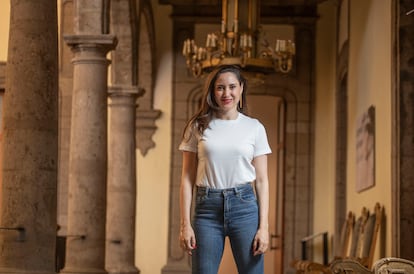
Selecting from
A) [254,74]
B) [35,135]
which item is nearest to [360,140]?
[254,74]

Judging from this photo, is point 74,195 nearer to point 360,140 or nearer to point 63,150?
point 360,140

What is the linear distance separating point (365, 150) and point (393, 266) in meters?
8.76

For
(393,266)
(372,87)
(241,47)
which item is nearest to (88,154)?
(241,47)

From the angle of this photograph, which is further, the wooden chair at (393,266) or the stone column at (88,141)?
the stone column at (88,141)

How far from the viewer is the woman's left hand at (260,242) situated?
13.5 feet

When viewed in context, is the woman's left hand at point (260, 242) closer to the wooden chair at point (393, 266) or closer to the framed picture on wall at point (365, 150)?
the wooden chair at point (393, 266)

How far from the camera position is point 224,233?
417 cm

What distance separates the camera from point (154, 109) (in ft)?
69.1

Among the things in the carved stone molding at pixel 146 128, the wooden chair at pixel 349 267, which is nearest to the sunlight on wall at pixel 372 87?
the carved stone molding at pixel 146 128

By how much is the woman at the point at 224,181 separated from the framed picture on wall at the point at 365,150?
10.3 meters

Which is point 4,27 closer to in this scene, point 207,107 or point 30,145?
point 30,145

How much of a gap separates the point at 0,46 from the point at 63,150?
2.07m

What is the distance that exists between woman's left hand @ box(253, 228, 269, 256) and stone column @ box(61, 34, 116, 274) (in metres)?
8.50

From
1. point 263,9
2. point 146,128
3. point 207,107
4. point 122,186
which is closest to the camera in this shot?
point 207,107
